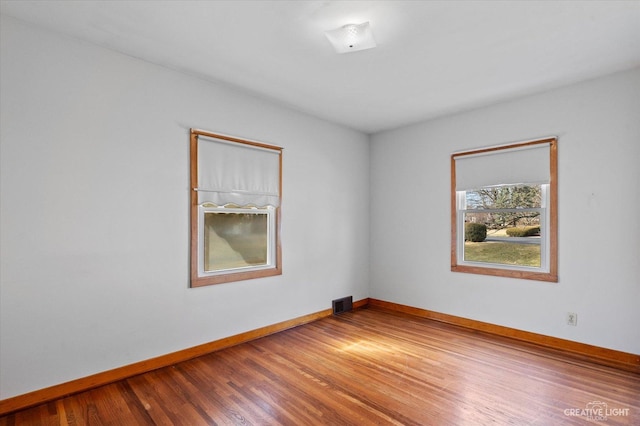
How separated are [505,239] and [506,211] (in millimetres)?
330

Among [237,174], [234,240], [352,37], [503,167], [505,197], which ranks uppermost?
[352,37]

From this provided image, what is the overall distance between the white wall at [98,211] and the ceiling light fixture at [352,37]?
4.92ft

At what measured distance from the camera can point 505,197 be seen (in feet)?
12.5

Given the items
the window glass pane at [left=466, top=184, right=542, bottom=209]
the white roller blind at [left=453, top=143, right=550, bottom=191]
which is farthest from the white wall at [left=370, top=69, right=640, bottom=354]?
the window glass pane at [left=466, top=184, right=542, bottom=209]

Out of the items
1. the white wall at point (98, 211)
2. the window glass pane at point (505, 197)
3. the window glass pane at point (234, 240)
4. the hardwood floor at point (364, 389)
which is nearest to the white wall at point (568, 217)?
the window glass pane at point (505, 197)

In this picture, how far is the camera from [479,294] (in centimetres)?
397

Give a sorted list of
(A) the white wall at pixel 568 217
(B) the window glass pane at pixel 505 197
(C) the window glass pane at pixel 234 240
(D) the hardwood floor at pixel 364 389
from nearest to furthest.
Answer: (D) the hardwood floor at pixel 364 389 → (A) the white wall at pixel 568 217 → (C) the window glass pane at pixel 234 240 → (B) the window glass pane at pixel 505 197

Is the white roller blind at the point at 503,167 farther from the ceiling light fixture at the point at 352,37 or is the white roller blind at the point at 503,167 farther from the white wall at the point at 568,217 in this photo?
the ceiling light fixture at the point at 352,37

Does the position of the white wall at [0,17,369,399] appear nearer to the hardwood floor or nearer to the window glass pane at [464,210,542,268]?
the hardwood floor

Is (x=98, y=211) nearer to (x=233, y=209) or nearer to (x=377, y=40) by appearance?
(x=233, y=209)

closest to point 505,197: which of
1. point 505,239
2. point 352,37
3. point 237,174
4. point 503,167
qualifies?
point 503,167

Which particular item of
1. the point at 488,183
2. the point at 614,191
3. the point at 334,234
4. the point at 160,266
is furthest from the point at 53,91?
the point at 614,191

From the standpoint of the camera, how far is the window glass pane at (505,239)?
363 centimetres

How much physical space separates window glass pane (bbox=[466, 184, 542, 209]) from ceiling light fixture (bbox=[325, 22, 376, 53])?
243 centimetres
